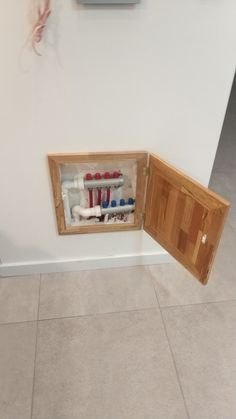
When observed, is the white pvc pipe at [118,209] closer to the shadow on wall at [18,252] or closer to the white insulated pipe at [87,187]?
the white insulated pipe at [87,187]

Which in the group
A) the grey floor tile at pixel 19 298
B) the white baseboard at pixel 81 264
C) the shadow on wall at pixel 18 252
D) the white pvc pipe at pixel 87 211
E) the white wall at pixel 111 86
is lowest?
the grey floor tile at pixel 19 298

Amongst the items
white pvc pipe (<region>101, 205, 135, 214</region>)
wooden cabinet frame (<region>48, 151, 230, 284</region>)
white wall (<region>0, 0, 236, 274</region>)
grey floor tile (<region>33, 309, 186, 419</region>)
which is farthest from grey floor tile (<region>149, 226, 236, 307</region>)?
white wall (<region>0, 0, 236, 274</region>)

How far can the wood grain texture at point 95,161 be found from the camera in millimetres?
1187

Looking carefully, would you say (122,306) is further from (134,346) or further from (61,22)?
Result: (61,22)

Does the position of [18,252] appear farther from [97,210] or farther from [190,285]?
[190,285]

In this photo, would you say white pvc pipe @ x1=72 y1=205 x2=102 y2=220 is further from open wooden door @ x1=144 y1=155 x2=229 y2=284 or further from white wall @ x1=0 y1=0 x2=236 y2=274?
open wooden door @ x1=144 y1=155 x2=229 y2=284

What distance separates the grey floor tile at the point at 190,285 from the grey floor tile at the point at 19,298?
59 centimetres

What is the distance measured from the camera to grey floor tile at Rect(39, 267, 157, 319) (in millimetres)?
1410

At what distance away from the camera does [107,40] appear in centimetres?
97

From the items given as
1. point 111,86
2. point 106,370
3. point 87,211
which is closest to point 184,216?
point 87,211

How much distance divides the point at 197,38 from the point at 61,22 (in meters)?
0.44

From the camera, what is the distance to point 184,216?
1.18 metres

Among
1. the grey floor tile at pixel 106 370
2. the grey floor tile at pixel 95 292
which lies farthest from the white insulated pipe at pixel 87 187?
the grey floor tile at pixel 106 370

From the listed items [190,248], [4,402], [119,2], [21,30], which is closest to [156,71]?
[119,2]
